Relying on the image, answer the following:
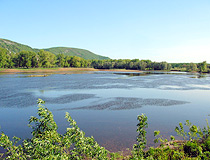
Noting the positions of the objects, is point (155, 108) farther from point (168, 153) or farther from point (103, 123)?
point (168, 153)

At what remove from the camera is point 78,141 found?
7.80 metres

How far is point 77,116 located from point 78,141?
1355 cm

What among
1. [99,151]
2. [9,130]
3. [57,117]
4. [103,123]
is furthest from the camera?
[57,117]

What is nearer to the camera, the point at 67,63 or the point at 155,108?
the point at 155,108

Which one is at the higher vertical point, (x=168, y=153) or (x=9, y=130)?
(x=168, y=153)

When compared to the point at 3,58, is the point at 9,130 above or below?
below

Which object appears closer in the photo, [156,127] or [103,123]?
[156,127]

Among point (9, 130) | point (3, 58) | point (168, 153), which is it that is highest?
point (3, 58)

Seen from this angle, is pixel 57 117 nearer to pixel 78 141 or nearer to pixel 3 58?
pixel 78 141

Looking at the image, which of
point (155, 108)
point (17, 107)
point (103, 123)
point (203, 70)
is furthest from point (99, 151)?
point (203, 70)

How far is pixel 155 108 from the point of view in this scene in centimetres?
2530

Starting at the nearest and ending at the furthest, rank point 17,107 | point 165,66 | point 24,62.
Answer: point 17,107 → point 24,62 → point 165,66

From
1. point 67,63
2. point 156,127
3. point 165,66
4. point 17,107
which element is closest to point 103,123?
point 156,127

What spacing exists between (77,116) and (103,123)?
4.11 metres
